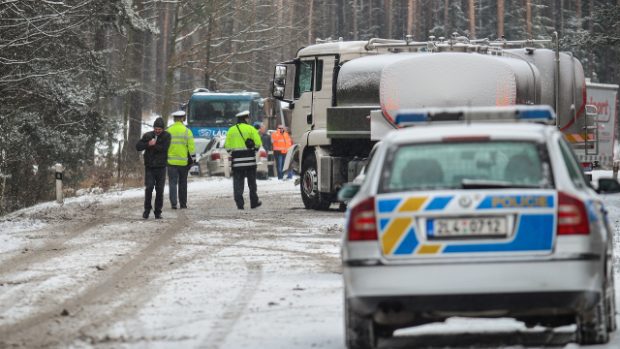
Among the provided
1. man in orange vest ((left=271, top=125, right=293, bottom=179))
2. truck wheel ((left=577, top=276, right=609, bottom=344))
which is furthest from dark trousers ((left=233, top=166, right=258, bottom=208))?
man in orange vest ((left=271, top=125, right=293, bottom=179))

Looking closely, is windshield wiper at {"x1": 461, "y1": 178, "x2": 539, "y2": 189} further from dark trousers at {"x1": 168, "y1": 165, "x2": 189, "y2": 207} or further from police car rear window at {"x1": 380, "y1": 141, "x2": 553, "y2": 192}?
dark trousers at {"x1": 168, "y1": 165, "x2": 189, "y2": 207}

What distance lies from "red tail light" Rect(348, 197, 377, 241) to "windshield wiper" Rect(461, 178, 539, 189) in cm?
57

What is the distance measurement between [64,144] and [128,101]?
2376 cm

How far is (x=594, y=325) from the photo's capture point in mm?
8742

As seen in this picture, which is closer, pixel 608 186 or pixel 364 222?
pixel 364 222

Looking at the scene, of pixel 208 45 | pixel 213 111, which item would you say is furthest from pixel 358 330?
pixel 208 45

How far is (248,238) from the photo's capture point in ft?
61.8

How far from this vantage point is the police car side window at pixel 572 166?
351 inches

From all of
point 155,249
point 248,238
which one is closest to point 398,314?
point 155,249

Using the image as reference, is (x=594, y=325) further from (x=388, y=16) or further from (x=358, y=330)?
(x=388, y=16)

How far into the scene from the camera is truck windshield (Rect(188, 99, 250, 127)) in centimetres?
4903

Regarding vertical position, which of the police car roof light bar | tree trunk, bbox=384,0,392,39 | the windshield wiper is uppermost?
tree trunk, bbox=384,0,392,39

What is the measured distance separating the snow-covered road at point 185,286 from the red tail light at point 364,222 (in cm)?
90

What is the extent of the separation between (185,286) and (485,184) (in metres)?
5.04
